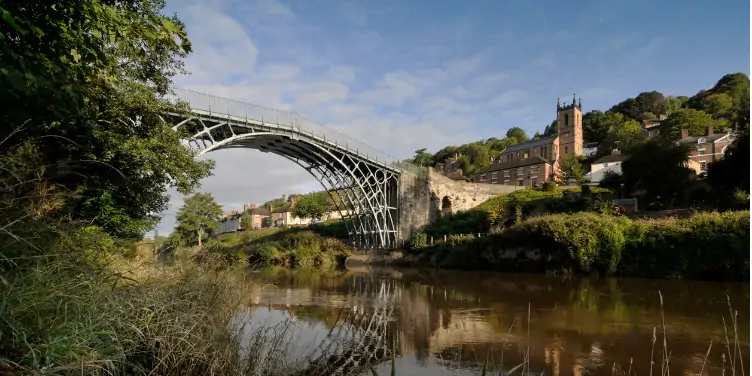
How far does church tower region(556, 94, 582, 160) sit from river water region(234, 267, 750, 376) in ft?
221

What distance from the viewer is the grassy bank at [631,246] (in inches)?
778

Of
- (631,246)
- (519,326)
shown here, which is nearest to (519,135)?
(631,246)

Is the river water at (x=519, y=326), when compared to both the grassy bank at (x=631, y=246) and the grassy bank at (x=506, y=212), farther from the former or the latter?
the grassy bank at (x=506, y=212)

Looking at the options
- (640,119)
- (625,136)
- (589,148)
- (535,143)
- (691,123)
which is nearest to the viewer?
(691,123)

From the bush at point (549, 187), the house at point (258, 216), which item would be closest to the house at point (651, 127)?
the bush at point (549, 187)

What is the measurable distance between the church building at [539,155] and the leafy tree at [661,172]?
30710 millimetres

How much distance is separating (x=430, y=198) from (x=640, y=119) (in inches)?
2915

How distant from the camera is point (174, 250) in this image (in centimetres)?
787

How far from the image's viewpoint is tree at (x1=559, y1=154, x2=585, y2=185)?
203ft

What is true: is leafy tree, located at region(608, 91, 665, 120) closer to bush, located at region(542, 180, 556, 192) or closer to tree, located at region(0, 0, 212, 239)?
bush, located at region(542, 180, 556, 192)

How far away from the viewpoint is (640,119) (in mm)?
96625

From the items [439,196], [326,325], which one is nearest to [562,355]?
[326,325]

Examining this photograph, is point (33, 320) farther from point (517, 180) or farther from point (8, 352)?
point (517, 180)

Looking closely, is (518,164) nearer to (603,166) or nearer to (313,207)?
(603,166)
